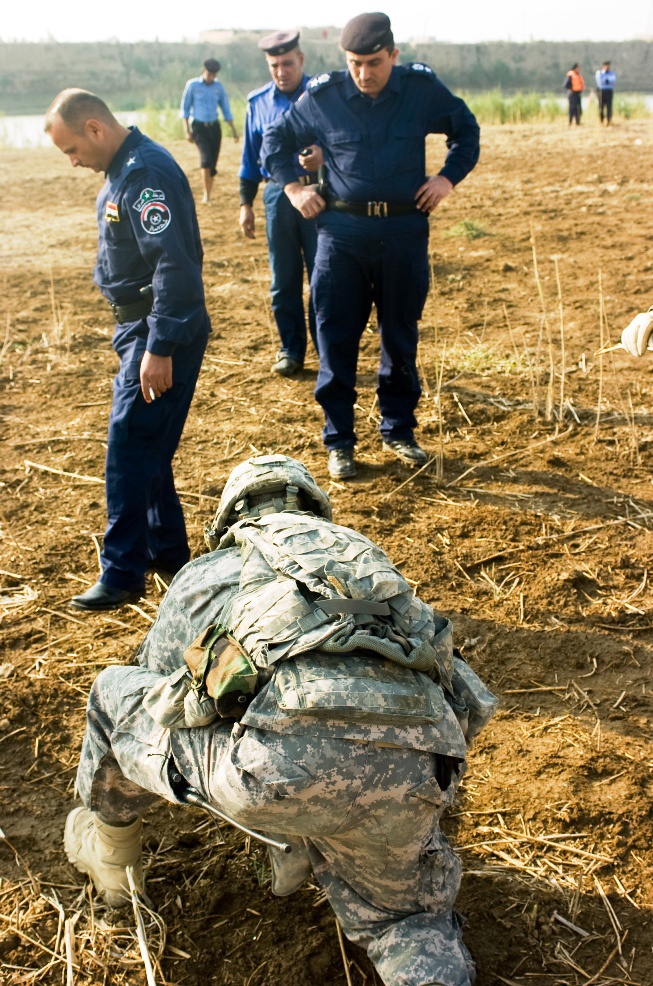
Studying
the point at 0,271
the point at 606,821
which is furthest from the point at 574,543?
the point at 0,271

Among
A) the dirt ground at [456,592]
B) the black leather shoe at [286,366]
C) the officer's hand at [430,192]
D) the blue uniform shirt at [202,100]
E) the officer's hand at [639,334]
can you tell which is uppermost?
the blue uniform shirt at [202,100]

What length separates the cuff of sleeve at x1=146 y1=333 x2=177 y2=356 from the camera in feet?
11.7

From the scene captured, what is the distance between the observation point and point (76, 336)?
24.0ft

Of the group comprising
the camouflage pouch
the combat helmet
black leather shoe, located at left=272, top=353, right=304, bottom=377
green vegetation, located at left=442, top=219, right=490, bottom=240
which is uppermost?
the combat helmet

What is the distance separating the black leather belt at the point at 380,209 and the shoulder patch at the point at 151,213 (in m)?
1.33

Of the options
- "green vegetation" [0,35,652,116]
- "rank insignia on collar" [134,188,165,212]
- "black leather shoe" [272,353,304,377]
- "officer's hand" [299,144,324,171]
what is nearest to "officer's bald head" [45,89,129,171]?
"rank insignia on collar" [134,188,165,212]

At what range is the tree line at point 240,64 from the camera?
4131 cm

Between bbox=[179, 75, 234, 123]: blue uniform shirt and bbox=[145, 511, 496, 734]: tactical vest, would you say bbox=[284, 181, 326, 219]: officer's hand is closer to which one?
bbox=[145, 511, 496, 734]: tactical vest

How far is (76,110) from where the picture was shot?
11.4ft

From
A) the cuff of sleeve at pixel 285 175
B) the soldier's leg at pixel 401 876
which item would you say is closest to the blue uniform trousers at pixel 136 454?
the cuff of sleeve at pixel 285 175

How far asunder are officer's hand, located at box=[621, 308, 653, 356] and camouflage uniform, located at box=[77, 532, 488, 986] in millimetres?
1415

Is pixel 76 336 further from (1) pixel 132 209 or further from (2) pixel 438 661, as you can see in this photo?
(2) pixel 438 661

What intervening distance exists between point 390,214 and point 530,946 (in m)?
3.32

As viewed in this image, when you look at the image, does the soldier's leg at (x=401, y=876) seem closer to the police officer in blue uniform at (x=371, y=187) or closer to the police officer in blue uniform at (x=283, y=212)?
the police officer in blue uniform at (x=371, y=187)
